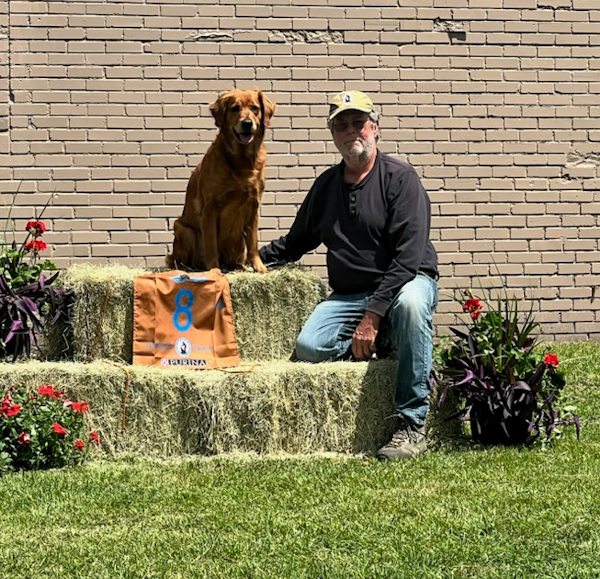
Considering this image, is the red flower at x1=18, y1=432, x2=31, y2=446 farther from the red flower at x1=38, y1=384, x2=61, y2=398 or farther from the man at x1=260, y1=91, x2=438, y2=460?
the man at x1=260, y1=91, x2=438, y2=460

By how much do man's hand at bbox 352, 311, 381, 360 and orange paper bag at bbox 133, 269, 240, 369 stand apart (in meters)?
0.65

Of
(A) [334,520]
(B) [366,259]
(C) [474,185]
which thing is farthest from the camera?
(C) [474,185]

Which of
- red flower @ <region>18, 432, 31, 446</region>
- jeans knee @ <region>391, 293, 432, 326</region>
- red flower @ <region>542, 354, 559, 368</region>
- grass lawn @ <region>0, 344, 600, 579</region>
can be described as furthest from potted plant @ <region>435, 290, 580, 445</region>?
red flower @ <region>18, 432, 31, 446</region>

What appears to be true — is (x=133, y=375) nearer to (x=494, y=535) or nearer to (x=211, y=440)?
(x=211, y=440)

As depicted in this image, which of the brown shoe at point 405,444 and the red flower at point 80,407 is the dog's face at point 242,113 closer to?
the red flower at point 80,407

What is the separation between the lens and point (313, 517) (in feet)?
11.4

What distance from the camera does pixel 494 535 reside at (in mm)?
3238

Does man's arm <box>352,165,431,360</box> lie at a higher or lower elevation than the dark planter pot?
higher

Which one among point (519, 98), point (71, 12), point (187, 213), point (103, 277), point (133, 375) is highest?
point (71, 12)

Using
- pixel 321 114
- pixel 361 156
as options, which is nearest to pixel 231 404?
pixel 361 156

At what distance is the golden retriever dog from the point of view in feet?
16.6

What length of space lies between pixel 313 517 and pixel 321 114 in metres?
4.15

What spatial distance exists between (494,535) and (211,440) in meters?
1.69

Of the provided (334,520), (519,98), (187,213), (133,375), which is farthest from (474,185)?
(334,520)
